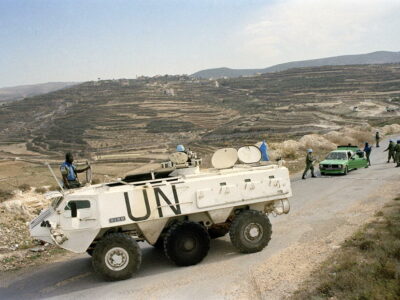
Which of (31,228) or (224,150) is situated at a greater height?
(224,150)

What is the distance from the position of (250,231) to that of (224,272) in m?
1.40

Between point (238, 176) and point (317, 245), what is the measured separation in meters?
2.52

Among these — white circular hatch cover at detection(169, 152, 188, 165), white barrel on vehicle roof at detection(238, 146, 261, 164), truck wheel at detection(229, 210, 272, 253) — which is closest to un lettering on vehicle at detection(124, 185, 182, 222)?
white circular hatch cover at detection(169, 152, 188, 165)

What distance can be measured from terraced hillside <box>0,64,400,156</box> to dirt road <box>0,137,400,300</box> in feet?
154

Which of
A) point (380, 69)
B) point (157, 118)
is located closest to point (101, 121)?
point (157, 118)

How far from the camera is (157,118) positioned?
349ft

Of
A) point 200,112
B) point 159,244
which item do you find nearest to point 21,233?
point 159,244

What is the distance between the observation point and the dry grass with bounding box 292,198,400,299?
687 cm

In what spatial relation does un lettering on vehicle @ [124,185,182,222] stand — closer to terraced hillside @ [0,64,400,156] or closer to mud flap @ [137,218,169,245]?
mud flap @ [137,218,169,245]

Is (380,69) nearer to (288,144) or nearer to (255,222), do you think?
(288,144)

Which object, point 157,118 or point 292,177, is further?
point 157,118

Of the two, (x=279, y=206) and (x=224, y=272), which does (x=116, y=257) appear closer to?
(x=224, y=272)

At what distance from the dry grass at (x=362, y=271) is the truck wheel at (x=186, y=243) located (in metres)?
2.57

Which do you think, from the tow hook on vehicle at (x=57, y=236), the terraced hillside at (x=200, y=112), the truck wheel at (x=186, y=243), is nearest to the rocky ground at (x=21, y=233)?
the tow hook on vehicle at (x=57, y=236)
